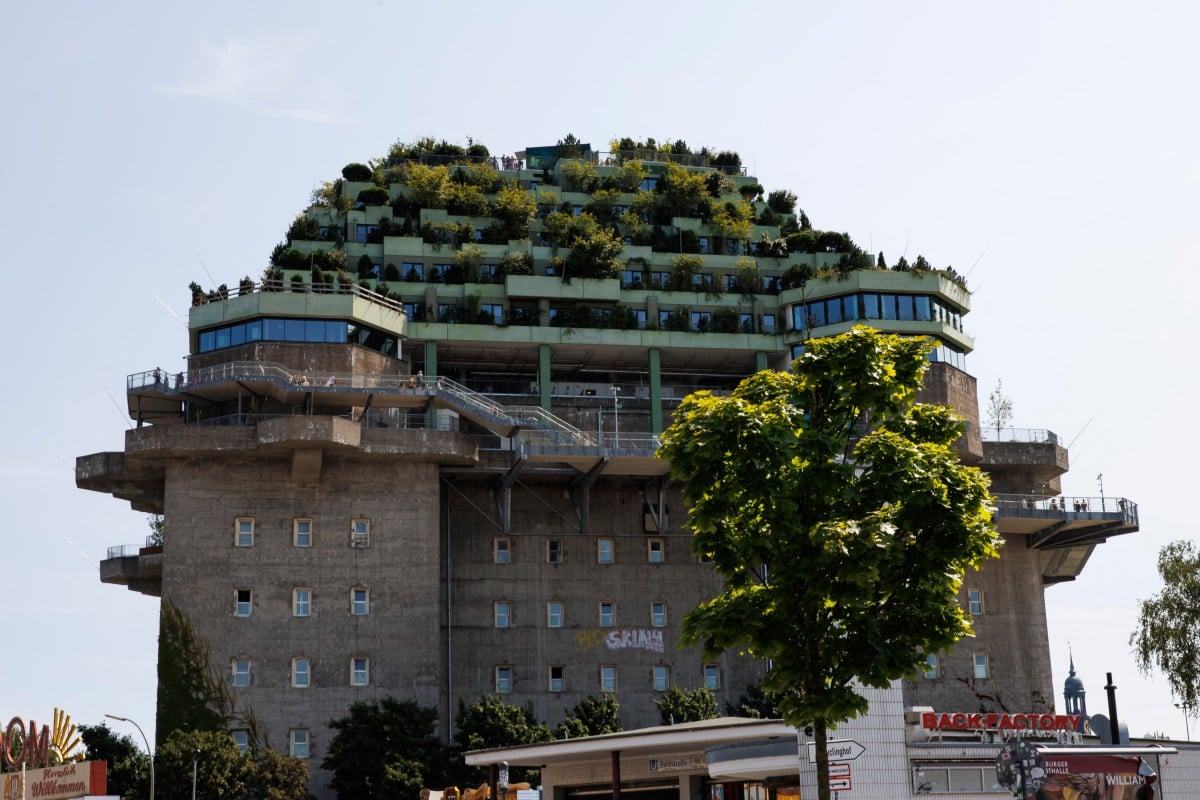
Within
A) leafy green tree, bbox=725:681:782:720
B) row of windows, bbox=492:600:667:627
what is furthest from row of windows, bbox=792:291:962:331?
leafy green tree, bbox=725:681:782:720

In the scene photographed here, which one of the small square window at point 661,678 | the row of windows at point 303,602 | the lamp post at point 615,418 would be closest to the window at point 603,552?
the lamp post at point 615,418

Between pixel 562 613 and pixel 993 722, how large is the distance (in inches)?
1809

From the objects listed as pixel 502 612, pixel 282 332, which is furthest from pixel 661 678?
pixel 282 332

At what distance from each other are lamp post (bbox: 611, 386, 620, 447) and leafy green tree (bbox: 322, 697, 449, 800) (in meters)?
19.0

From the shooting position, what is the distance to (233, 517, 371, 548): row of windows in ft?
283

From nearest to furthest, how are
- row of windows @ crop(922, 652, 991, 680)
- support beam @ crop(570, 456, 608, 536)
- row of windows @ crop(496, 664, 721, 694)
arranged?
row of windows @ crop(496, 664, 721, 694)
support beam @ crop(570, 456, 608, 536)
row of windows @ crop(922, 652, 991, 680)

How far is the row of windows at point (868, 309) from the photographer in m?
100

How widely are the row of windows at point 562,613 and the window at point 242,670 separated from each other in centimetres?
1499

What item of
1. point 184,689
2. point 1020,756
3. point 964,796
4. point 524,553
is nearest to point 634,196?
point 524,553

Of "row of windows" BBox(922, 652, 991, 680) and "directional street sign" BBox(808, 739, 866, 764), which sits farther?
"row of windows" BBox(922, 652, 991, 680)

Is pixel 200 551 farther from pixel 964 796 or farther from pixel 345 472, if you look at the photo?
pixel 964 796

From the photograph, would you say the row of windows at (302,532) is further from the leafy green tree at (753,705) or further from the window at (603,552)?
the leafy green tree at (753,705)

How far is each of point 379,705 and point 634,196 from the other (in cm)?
4324

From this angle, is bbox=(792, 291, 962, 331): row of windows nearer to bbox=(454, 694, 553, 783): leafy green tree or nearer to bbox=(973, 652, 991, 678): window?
bbox=(973, 652, 991, 678): window
